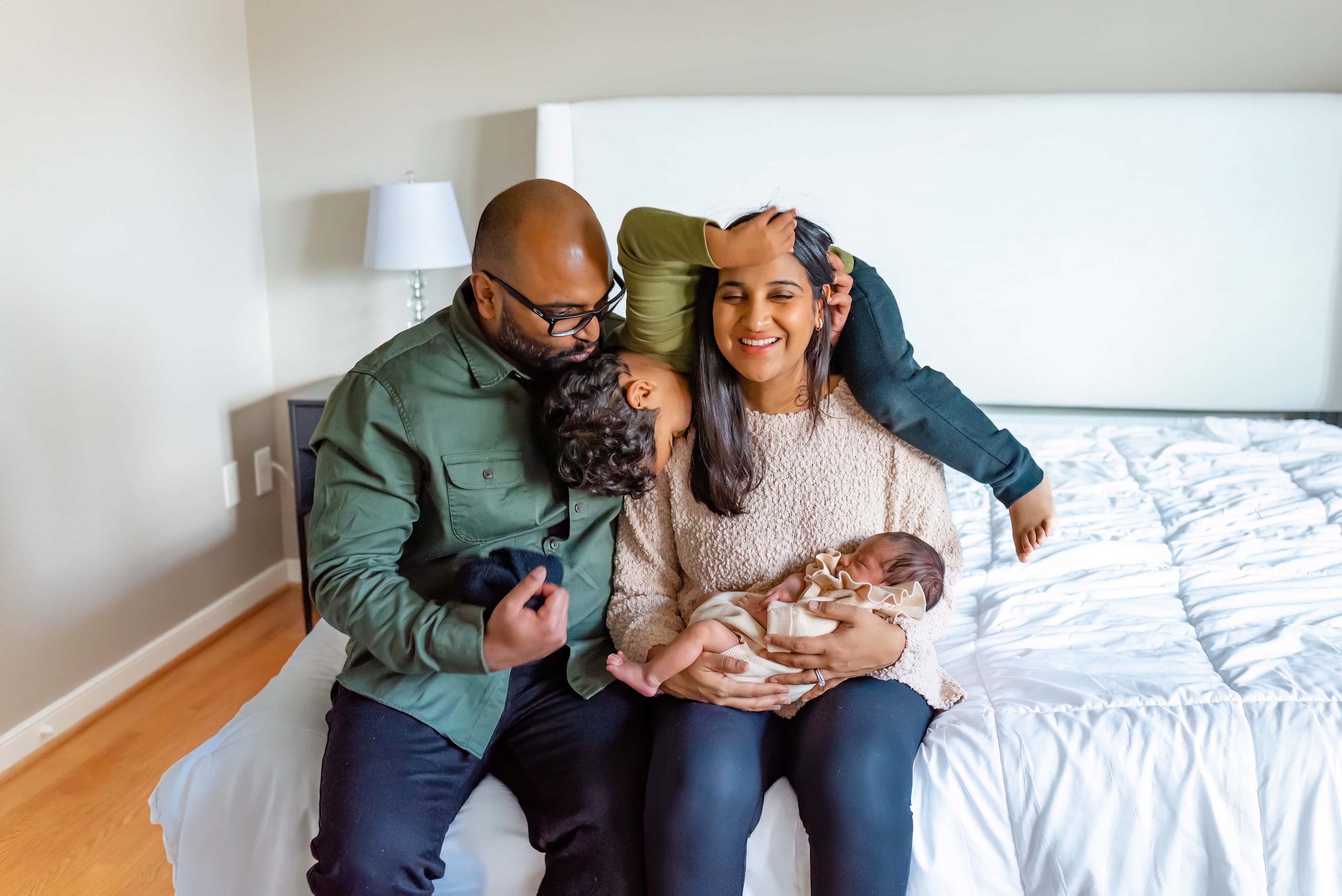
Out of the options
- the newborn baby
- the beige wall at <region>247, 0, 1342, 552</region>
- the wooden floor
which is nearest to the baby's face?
the newborn baby

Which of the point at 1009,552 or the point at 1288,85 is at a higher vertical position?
the point at 1288,85

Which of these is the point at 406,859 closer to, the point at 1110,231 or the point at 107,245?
the point at 107,245

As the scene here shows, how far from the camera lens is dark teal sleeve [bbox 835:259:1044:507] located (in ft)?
4.63

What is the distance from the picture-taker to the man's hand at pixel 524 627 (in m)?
1.17

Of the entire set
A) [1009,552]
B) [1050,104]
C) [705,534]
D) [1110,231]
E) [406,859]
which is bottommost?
[406,859]

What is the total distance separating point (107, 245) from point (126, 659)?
969 millimetres

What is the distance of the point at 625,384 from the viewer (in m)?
1.32

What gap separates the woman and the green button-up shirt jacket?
9 centimetres

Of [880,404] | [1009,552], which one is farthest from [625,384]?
Answer: [1009,552]

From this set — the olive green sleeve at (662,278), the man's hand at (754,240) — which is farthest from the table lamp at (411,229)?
the man's hand at (754,240)

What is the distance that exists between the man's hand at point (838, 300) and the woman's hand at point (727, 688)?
18.9 inches

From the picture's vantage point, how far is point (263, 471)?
117 inches

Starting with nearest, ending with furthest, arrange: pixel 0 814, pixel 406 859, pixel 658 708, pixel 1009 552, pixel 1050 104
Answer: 1. pixel 406 859
2. pixel 658 708
3. pixel 1009 552
4. pixel 0 814
5. pixel 1050 104

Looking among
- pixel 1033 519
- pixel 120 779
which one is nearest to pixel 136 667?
pixel 120 779
